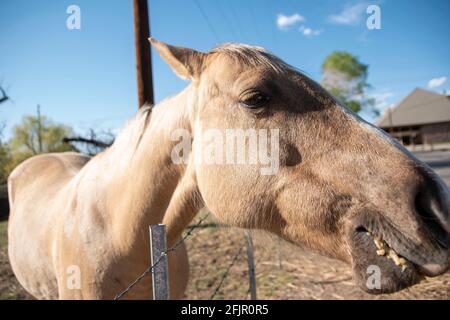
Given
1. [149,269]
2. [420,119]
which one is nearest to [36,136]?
[149,269]

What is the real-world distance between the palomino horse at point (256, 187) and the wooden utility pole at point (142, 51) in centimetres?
233

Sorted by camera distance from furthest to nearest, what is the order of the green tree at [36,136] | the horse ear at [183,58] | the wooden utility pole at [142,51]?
1. the green tree at [36,136]
2. the wooden utility pole at [142,51]
3. the horse ear at [183,58]

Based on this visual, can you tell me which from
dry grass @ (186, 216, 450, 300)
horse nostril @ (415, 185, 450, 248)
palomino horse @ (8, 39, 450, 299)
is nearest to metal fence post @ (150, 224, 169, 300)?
palomino horse @ (8, 39, 450, 299)

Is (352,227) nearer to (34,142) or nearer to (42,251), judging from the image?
(42,251)

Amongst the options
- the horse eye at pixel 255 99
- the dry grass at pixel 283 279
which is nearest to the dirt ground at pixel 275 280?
the dry grass at pixel 283 279

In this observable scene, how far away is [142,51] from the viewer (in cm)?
479

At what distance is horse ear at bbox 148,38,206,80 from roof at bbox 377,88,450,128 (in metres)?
45.6

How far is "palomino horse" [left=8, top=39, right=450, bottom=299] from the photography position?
1.32m

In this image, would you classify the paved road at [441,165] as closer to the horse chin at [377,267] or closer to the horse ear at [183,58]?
the horse chin at [377,267]

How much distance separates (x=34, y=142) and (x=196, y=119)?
1189 inches

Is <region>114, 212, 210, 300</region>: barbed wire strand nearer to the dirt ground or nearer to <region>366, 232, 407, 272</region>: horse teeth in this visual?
<region>366, 232, 407, 272</region>: horse teeth

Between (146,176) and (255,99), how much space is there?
1.07 meters

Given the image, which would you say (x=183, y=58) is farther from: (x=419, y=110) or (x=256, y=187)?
(x=419, y=110)

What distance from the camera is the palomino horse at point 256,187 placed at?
1324 millimetres
